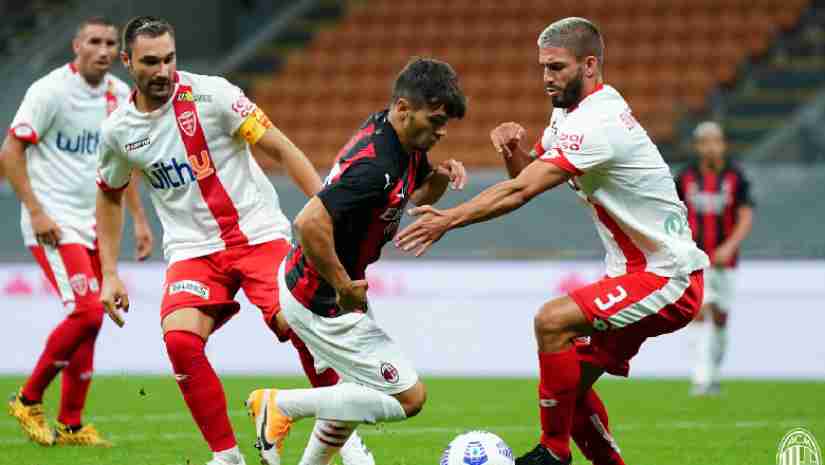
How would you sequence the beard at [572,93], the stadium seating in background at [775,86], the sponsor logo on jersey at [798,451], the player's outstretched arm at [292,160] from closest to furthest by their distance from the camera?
the beard at [572,93] < the player's outstretched arm at [292,160] < the sponsor logo on jersey at [798,451] < the stadium seating in background at [775,86]

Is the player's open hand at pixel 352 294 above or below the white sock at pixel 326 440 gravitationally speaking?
above

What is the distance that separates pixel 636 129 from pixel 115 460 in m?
3.25

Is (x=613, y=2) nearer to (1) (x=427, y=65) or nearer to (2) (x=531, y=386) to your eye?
(2) (x=531, y=386)

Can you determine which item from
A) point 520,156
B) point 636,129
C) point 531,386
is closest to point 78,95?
point 520,156

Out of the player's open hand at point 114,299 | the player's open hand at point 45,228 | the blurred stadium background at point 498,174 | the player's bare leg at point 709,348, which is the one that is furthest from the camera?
the player's bare leg at point 709,348

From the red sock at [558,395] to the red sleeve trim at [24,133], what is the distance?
376cm

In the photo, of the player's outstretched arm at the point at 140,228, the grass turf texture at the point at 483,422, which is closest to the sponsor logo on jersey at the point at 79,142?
the player's outstretched arm at the point at 140,228

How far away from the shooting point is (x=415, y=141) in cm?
563

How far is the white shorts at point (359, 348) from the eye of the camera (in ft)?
19.2

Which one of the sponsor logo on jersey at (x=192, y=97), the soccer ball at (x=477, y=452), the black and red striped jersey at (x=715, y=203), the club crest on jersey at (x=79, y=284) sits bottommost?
the black and red striped jersey at (x=715, y=203)

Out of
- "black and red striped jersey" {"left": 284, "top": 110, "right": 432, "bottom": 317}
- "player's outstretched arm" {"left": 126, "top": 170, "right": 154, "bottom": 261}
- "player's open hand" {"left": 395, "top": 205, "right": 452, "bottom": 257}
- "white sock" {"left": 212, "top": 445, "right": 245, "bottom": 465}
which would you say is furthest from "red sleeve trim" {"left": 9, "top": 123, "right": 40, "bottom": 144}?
"player's open hand" {"left": 395, "top": 205, "right": 452, "bottom": 257}

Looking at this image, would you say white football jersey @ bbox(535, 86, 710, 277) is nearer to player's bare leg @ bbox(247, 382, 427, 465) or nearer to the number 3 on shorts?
the number 3 on shorts

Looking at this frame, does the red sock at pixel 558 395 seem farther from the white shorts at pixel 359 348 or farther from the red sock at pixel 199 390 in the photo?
the red sock at pixel 199 390

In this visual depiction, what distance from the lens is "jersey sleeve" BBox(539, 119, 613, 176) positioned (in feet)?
19.2
